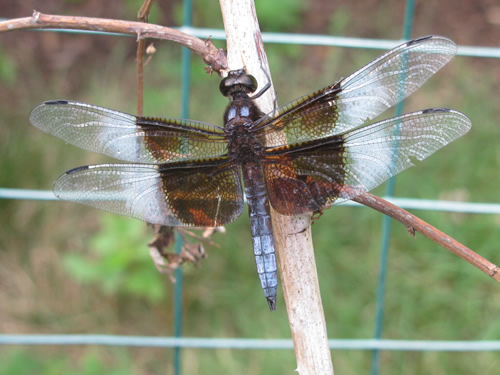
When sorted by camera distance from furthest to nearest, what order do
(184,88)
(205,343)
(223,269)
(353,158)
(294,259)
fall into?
(223,269) → (205,343) → (184,88) → (353,158) → (294,259)

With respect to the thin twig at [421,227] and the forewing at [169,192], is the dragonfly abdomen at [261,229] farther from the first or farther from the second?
the thin twig at [421,227]

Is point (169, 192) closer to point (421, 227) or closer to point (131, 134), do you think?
point (131, 134)

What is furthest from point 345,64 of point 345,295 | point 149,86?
point 345,295

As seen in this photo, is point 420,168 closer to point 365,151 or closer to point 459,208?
point 459,208

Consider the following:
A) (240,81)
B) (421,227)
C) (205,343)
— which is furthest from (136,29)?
(205,343)

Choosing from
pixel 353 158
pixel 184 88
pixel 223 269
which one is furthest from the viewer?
pixel 223 269

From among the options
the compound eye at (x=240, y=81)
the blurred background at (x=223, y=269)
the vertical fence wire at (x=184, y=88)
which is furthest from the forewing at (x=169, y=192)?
the blurred background at (x=223, y=269)
